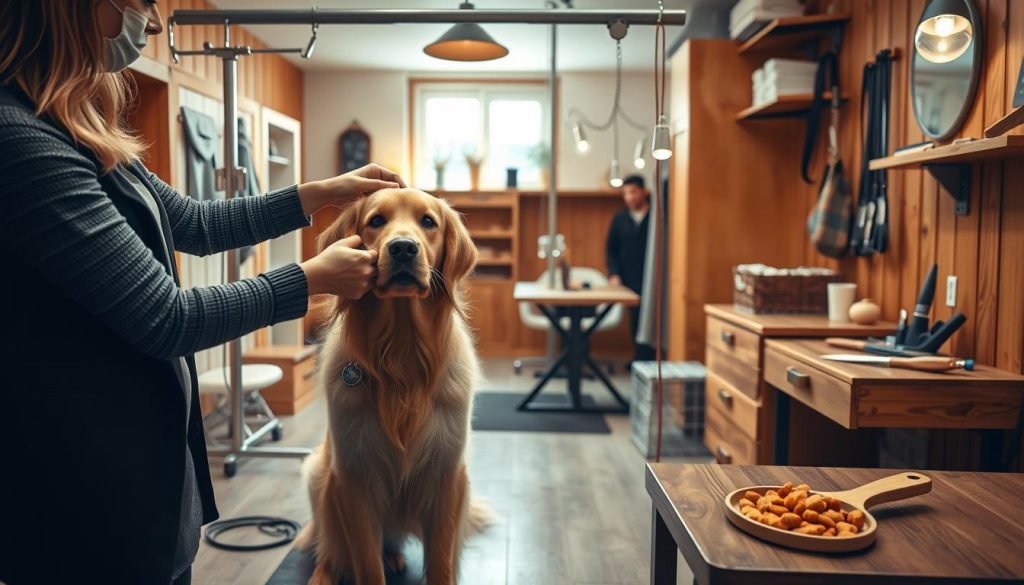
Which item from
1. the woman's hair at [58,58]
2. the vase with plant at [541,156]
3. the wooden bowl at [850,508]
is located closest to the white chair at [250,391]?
the woman's hair at [58,58]

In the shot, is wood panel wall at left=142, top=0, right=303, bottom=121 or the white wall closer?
wood panel wall at left=142, top=0, right=303, bottom=121

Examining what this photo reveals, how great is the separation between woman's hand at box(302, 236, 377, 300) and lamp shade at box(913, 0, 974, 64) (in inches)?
83.4

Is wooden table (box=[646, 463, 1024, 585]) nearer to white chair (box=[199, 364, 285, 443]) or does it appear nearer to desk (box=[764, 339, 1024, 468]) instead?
desk (box=[764, 339, 1024, 468])

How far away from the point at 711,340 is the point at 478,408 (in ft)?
5.43

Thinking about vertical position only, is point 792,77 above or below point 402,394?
above

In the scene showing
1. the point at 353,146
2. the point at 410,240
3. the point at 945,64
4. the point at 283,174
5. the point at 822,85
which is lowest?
the point at 410,240

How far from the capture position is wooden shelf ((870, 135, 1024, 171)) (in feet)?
6.49

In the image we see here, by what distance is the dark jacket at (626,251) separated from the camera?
6258 mm

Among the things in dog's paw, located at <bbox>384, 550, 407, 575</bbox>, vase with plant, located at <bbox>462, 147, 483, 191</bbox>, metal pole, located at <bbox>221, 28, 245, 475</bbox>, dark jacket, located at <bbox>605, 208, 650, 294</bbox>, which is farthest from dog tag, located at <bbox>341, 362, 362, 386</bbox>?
vase with plant, located at <bbox>462, 147, 483, 191</bbox>

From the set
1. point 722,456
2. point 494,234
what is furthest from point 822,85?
point 494,234

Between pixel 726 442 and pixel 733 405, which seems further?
pixel 726 442

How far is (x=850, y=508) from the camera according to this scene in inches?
44.4

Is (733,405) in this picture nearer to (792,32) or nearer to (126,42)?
(792,32)

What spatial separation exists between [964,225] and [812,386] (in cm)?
75
